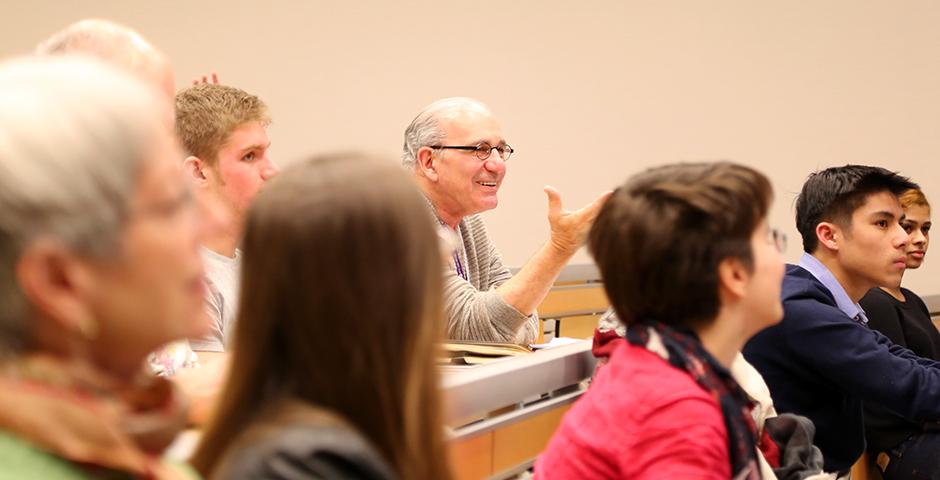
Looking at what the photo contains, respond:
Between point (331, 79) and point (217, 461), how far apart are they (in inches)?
191

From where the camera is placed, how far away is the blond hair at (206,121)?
224 centimetres

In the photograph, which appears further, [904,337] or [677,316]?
[904,337]

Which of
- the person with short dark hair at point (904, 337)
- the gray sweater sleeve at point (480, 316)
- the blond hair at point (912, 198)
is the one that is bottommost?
the person with short dark hair at point (904, 337)

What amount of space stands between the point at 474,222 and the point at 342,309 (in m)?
2.21

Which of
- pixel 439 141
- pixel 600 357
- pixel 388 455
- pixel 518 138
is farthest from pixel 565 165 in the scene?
pixel 388 455

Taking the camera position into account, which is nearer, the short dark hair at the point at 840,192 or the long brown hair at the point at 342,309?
the long brown hair at the point at 342,309

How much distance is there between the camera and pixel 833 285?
9.05 ft

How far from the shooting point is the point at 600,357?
188 cm

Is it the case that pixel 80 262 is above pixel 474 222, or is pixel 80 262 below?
above

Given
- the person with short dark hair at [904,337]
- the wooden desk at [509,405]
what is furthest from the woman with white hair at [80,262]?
the person with short dark hair at [904,337]

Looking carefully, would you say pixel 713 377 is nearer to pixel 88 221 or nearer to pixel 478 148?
pixel 88 221

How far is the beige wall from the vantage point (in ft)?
16.8

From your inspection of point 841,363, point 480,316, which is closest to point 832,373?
point 841,363

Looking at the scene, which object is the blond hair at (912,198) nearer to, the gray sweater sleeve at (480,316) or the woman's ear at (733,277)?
the gray sweater sleeve at (480,316)
